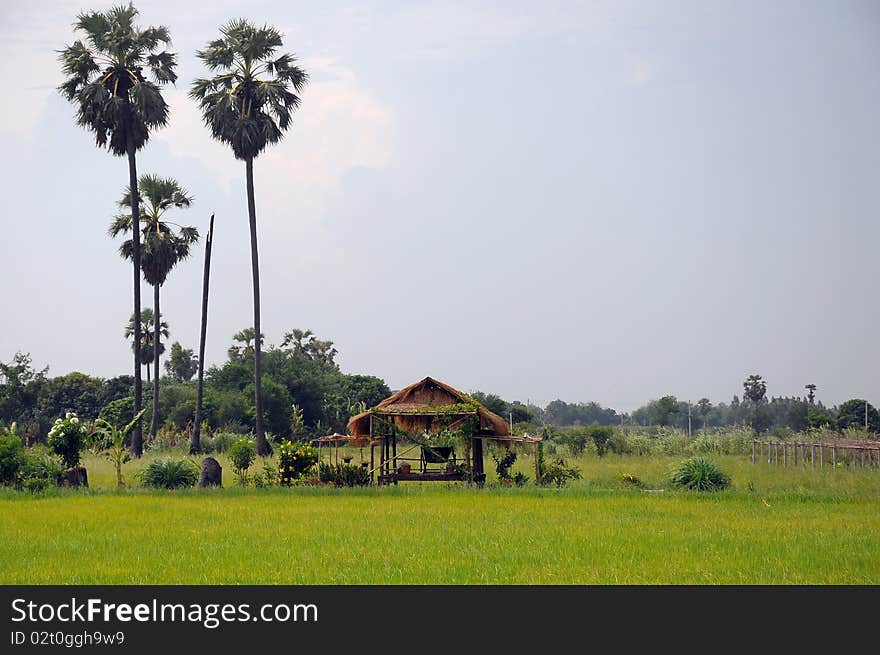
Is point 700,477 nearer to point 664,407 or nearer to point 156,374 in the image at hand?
point 156,374

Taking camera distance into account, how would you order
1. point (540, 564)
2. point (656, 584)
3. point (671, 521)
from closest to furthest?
point (656, 584) → point (540, 564) → point (671, 521)

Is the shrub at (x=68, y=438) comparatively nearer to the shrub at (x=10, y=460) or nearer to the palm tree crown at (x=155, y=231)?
A: the shrub at (x=10, y=460)

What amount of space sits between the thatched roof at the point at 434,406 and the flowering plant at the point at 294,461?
1712 millimetres

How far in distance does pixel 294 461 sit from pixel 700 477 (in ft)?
30.4

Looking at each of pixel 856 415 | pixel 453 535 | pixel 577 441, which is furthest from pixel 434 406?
pixel 856 415

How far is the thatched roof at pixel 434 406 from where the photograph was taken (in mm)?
24734

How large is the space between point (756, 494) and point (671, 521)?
5.04 m

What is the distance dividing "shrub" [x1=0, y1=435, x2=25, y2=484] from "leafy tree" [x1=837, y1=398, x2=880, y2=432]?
177ft

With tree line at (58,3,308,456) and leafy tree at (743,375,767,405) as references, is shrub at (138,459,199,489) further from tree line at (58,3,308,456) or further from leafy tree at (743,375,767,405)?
leafy tree at (743,375,767,405)

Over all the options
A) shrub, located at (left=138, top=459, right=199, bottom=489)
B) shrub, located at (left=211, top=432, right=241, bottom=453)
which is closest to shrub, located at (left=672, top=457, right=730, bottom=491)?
shrub, located at (left=138, top=459, right=199, bottom=489)

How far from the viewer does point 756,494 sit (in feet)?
70.6
